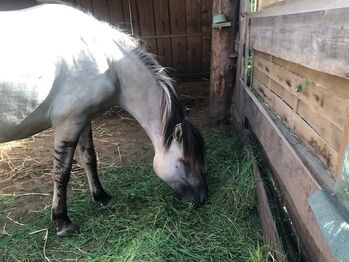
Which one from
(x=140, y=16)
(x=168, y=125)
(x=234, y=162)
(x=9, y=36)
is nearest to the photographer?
(x=9, y=36)

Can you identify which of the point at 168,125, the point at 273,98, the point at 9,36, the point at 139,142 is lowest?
the point at 139,142

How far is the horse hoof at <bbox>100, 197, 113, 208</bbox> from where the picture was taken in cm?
267

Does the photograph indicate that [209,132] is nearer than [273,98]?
No

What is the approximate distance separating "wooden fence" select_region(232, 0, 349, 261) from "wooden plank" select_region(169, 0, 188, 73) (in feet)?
13.0

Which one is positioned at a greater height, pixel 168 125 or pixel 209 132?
pixel 168 125

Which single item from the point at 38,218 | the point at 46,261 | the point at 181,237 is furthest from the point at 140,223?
the point at 38,218

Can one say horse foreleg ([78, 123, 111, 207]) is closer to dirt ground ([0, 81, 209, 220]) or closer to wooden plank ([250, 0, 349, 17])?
dirt ground ([0, 81, 209, 220])

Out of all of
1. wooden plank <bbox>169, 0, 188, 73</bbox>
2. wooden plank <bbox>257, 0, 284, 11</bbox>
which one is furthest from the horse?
wooden plank <bbox>169, 0, 188, 73</bbox>

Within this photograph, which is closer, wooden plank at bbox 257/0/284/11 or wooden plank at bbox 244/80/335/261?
wooden plank at bbox 244/80/335/261

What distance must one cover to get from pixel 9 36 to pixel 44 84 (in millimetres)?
369

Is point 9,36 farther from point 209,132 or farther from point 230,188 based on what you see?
point 209,132

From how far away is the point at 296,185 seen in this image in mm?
1644

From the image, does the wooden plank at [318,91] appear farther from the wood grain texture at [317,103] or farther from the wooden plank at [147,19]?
the wooden plank at [147,19]

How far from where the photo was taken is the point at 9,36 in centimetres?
196
